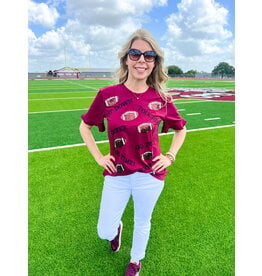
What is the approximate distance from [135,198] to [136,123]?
0.60m

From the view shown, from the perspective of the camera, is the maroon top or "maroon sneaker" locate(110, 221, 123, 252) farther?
"maroon sneaker" locate(110, 221, 123, 252)

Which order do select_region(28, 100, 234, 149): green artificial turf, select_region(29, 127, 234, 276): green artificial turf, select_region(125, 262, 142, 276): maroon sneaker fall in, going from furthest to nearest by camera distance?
1. select_region(28, 100, 234, 149): green artificial turf
2. select_region(29, 127, 234, 276): green artificial turf
3. select_region(125, 262, 142, 276): maroon sneaker

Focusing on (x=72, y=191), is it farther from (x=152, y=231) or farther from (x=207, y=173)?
(x=207, y=173)

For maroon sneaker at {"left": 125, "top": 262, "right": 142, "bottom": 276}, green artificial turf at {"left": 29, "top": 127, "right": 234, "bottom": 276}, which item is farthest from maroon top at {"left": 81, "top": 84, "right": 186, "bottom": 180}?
green artificial turf at {"left": 29, "top": 127, "right": 234, "bottom": 276}

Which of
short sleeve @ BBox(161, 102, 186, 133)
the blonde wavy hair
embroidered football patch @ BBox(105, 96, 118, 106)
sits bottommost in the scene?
short sleeve @ BBox(161, 102, 186, 133)

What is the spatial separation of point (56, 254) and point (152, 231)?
106cm

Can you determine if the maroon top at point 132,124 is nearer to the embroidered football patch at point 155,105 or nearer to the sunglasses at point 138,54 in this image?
the embroidered football patch at point 155,105

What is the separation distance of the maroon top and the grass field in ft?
1.06

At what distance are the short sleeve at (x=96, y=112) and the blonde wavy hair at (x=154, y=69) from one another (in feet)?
0.81

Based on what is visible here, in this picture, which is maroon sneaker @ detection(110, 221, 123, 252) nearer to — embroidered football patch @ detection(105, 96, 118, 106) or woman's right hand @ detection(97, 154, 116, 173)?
woman's right hand @ detection(97, 154, 116, 173)

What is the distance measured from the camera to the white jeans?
2.03 metres

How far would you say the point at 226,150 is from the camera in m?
5.85
